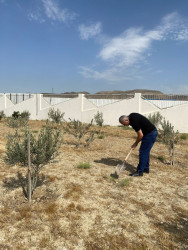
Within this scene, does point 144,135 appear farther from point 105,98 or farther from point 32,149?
point 105,98

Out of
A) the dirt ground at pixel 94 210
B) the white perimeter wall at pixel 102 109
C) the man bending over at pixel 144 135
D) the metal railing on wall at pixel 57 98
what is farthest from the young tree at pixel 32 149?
the metal railing on wall at pixel 57 98

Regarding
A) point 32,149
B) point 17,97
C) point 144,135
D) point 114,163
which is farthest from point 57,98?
point 32,149

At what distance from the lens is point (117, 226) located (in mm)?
3119

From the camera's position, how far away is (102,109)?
1848cm

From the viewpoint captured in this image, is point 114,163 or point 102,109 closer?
point 114,163

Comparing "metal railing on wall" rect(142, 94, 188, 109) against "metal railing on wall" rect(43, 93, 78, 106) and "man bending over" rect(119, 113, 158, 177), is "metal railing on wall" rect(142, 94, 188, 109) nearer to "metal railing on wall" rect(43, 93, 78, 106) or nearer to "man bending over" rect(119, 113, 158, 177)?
"metal railing on wall" rect(43, 93, 78, 106)

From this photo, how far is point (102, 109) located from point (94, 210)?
15.3m

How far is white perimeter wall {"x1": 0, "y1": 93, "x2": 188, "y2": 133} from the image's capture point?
15875 mm

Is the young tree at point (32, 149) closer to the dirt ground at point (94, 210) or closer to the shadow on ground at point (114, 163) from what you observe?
the dirt ground at point (94, 210)

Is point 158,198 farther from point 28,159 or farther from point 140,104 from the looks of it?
point 140,104

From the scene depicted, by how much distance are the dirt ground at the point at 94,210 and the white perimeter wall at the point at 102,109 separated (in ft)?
36.5

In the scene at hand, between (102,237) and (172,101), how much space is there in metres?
15.6

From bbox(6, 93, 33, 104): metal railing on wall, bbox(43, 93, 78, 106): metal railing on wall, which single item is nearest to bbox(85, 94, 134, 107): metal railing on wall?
bbox(43, 93, 78, 106): metal railing on wall

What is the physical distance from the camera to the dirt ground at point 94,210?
9.14ft
